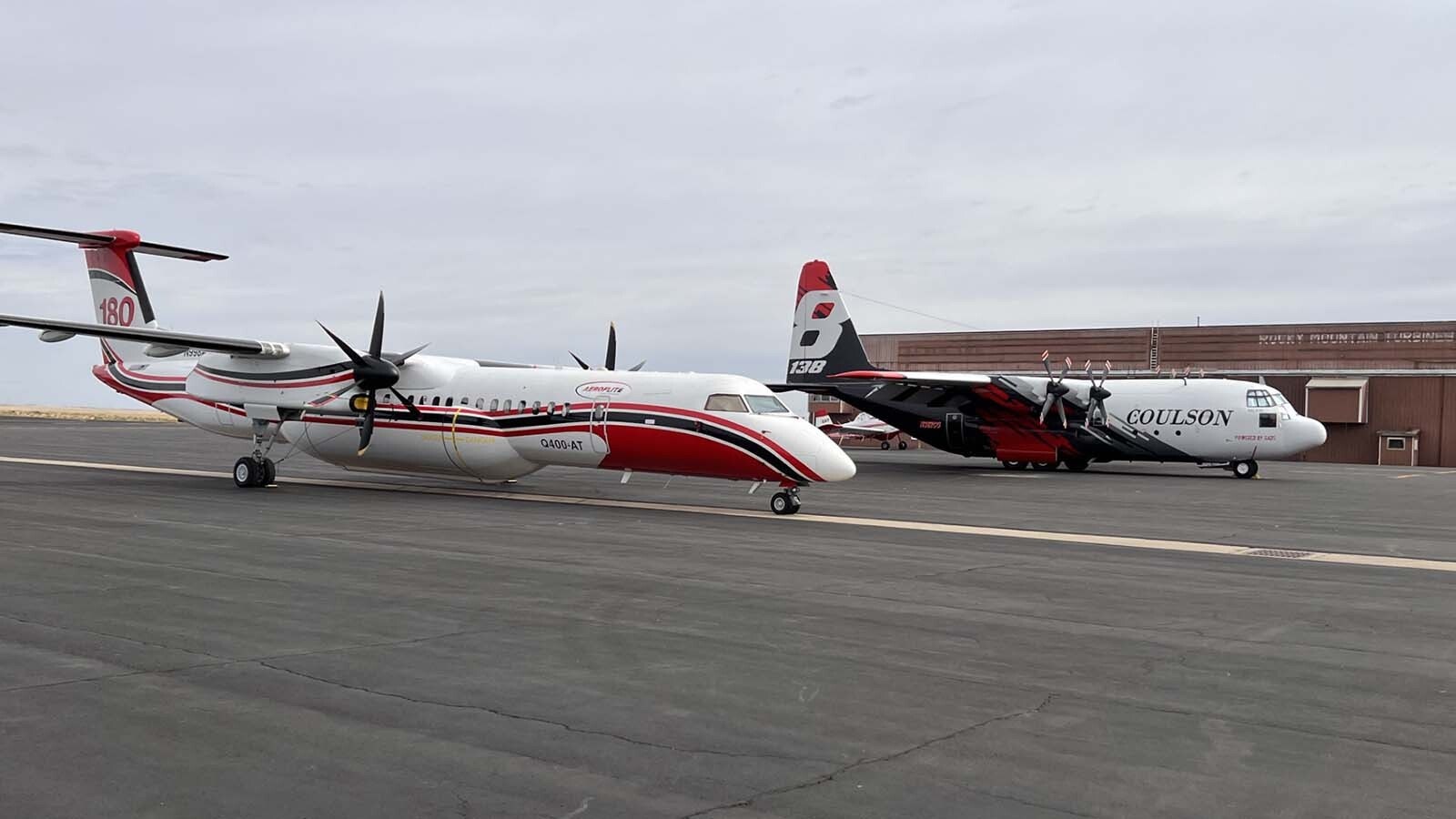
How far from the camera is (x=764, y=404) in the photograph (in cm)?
2211

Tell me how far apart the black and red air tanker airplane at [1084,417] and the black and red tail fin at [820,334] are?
778mm

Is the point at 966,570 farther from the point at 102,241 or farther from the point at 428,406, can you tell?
the point at 102,241

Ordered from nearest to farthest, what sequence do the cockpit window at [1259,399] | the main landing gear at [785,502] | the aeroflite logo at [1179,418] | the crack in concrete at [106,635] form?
the crack in concrete at [106,635] → the main landing gear at [785,502] → the cockpit window at [1259,399] → the aeroflite logo at [1179,418]

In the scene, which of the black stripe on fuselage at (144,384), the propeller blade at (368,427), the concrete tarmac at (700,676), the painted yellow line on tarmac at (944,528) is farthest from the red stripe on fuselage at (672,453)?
the black stripe on fuselage at (144,384)

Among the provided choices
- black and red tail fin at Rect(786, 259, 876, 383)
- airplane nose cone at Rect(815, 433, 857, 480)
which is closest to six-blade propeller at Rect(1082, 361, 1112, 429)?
black and red tail fin at Rect(786, 259, 876, 383)

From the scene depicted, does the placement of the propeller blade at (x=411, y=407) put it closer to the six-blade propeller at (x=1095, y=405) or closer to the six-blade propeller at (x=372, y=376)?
the six-blade propeller at (x=372, y=376)

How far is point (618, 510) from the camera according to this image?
22031 millimetres

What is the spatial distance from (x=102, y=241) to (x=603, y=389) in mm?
13805

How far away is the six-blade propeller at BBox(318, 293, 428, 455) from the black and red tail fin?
20269 mm

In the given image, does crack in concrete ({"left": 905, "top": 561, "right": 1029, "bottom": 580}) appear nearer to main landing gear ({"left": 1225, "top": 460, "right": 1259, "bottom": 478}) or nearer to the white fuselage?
the white fuselage

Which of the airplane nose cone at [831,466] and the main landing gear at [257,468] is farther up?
the airplane nose cone at [831,466]

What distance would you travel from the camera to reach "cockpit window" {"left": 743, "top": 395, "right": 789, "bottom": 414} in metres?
21.9

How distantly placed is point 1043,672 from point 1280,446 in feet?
103

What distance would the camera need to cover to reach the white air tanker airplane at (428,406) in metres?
21.9
